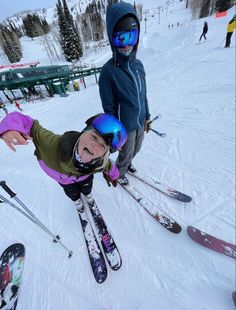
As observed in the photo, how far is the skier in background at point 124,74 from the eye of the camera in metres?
1.61

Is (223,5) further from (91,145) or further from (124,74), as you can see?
(91,145)

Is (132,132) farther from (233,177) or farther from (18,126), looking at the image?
(233,177)

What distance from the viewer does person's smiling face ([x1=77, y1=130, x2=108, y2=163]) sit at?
1.28 m

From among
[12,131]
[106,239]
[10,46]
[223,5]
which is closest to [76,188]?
[106,239]

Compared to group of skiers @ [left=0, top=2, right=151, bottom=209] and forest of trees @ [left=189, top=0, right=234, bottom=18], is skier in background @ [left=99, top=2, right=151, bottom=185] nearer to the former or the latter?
group of skiers @ [left=0, top=2, right=151, bottom=209]

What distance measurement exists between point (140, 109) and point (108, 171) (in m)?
0.90

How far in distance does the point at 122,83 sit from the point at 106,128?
0.84 meters

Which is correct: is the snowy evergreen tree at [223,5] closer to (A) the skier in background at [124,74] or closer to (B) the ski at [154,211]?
(A) the skier in background at [124,74]

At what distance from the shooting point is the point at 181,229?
204 centimetres

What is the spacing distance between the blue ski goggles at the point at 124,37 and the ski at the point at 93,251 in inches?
85.3

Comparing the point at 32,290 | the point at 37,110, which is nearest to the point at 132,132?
the point at 32,290

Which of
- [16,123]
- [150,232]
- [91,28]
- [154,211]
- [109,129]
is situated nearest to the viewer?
[109,129]

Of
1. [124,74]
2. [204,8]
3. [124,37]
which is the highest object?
[124,37]

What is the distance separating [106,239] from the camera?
2061mm
